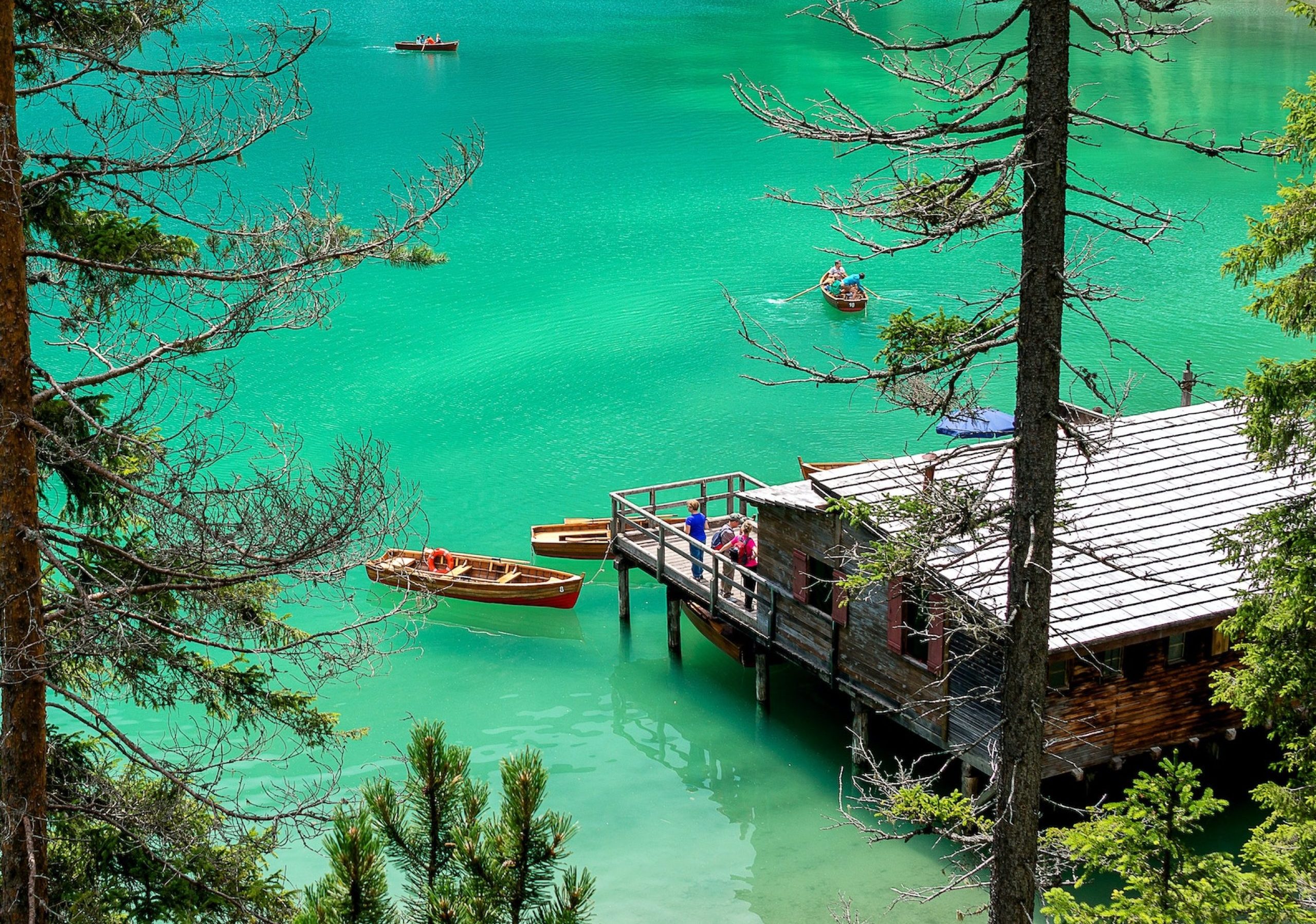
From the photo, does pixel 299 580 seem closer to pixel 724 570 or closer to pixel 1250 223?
pixel 1250 223

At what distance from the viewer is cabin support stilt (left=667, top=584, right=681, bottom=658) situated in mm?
23594

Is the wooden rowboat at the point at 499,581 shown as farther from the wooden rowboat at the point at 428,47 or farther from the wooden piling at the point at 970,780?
the wooden rowboat at the point at 428,47

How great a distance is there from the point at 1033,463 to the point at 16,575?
6.40 m

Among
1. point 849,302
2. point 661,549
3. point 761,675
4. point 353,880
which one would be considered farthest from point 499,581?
point 849,302

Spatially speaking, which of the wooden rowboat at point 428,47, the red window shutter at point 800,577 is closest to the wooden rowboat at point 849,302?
the red window shutter at point 800,577

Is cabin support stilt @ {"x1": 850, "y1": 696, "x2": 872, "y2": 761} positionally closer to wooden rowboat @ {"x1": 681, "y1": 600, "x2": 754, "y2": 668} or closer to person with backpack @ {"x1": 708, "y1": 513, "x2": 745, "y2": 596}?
wooden rowboat @ {"x1": 681, "y1": 600, "x2": 754, "y2": 668}

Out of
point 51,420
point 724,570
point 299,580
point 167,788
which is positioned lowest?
→ point 724,570

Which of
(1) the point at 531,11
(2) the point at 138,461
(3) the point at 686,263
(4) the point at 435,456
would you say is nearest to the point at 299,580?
(2) the point at 138,461

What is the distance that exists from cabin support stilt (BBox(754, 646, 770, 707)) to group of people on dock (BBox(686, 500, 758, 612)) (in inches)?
29.3

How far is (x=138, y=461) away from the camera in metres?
9.96

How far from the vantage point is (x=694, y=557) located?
23.0 metres

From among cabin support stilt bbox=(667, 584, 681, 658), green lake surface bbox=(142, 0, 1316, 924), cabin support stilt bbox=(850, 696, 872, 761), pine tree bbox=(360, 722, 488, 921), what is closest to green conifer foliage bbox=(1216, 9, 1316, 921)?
green lake surface bbox=(142, 0, 1316, 924)

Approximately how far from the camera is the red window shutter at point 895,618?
17.4 m

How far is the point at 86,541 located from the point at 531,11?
10294cm
